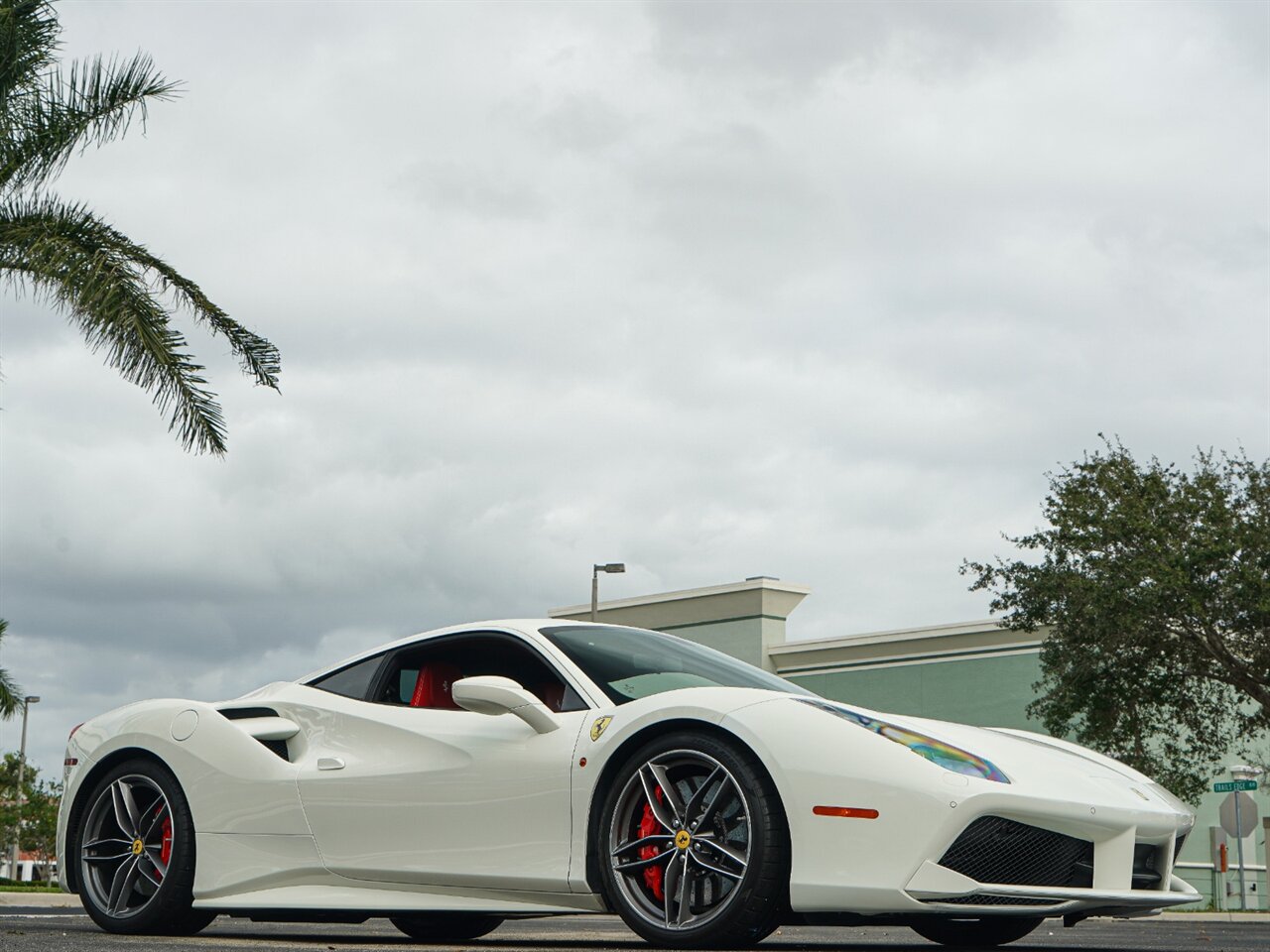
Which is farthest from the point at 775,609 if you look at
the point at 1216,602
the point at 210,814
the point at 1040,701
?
the point at 210,814

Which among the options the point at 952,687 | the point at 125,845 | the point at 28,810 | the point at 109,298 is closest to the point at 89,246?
the point at 109,298

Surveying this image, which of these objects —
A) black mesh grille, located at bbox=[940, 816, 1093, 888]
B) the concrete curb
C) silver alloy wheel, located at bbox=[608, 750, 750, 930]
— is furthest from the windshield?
the concrete curb

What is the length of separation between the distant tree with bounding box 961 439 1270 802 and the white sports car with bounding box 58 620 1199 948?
20.0 m

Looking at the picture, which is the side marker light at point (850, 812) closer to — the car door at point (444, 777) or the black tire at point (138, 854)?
the car door at point (444, 777)

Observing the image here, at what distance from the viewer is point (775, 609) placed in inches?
1615

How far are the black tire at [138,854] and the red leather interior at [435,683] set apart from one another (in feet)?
3.80

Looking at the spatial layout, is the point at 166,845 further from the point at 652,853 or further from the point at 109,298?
the point at 109,298

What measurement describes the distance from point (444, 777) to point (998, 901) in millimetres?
2183

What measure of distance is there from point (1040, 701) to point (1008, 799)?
24.1 metres

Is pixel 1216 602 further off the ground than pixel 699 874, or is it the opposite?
pixel 1216 602

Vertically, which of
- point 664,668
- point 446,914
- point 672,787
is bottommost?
point 446,914

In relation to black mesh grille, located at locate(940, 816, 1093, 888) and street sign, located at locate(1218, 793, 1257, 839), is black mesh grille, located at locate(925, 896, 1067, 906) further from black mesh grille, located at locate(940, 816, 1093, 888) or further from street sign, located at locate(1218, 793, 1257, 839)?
street sign, located at locate(1218, 793, 1257, 839)

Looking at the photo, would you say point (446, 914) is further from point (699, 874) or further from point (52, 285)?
point (52, 285)

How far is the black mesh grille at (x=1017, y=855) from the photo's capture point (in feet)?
16.6
